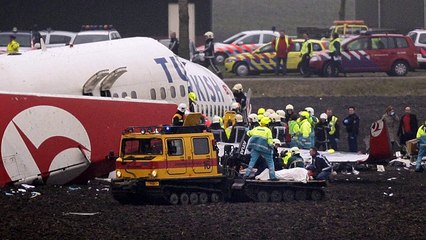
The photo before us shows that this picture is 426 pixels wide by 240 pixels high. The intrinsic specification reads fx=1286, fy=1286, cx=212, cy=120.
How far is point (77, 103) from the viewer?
2512 cm

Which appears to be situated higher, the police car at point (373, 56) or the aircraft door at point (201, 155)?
the police car at point (373, 56)

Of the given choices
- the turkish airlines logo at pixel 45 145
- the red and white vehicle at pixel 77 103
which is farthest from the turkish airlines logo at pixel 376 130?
the turkish airlines logo at pixel 45 145

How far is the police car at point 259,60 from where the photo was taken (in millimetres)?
48438

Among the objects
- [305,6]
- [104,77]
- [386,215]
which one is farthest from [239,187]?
[305,6]

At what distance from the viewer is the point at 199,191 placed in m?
22.9

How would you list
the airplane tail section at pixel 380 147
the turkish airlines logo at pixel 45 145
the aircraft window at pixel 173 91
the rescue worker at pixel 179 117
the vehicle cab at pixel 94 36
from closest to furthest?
1. the turkish airlines logo at pixel 45 145
2. the rescue worker at pixel 179 117
3. the airplane tail section at pixel 380 147
4. the aircraft window at pixel 173 91
5. the vehicle cab at pixel 94 36

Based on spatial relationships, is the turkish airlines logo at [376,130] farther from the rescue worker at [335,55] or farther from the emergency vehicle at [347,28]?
the emergency vehicle at [347,28]

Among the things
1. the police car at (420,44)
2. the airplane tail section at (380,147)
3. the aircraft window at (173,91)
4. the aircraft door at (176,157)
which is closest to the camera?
the aircraft door at (176,157)

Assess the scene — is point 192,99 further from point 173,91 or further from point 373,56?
point 373,56

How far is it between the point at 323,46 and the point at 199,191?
1036 inches

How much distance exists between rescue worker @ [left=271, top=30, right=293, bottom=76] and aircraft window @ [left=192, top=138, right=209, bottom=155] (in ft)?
78.9

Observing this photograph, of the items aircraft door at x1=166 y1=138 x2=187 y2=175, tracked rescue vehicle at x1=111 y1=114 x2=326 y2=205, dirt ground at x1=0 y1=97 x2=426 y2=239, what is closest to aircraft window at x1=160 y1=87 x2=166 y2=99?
dirt ground at x1=0 y1=97 x2=426 y2=239

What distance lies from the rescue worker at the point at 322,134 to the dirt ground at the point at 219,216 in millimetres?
6319

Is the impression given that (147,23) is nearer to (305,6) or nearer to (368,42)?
(368,42)
